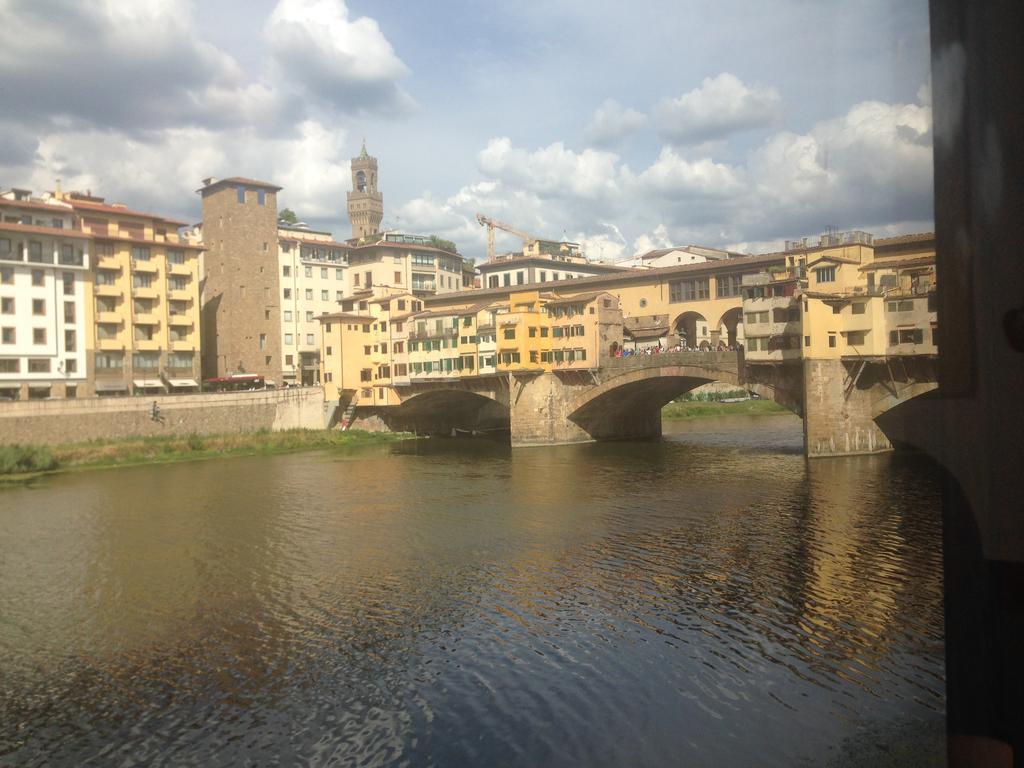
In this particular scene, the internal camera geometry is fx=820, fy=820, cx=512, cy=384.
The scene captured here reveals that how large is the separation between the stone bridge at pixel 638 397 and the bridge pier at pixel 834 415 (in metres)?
0.04

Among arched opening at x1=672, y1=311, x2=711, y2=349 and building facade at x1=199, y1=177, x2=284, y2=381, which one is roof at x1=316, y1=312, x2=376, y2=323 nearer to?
building facade at x1=199, y1=177, x2=284, y2=381

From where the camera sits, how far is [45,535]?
2156 centimetres

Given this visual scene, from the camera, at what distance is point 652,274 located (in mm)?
44125

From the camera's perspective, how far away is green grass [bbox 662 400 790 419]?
55622 millimetres

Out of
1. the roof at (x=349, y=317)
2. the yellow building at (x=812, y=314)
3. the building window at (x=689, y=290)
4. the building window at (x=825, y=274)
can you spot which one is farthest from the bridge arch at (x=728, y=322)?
the roof at (x=349, y=317)

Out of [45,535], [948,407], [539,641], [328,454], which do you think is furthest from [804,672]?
[328,454]

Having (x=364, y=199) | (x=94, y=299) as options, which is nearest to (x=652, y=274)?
(x=94, y=299)

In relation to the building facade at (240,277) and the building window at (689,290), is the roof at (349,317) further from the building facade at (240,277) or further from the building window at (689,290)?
the building window at (689,290)

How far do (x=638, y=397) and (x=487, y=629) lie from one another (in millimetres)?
29960

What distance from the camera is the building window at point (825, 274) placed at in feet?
82.2

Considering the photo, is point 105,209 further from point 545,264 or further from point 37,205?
point 545,264

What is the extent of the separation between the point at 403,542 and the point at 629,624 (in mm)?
8053

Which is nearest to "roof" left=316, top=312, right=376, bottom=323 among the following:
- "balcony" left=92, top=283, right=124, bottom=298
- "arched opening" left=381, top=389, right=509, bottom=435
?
"arched opening" left=381, top=389, right=509, bottom=435

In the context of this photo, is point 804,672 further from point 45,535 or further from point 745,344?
point 745,344
